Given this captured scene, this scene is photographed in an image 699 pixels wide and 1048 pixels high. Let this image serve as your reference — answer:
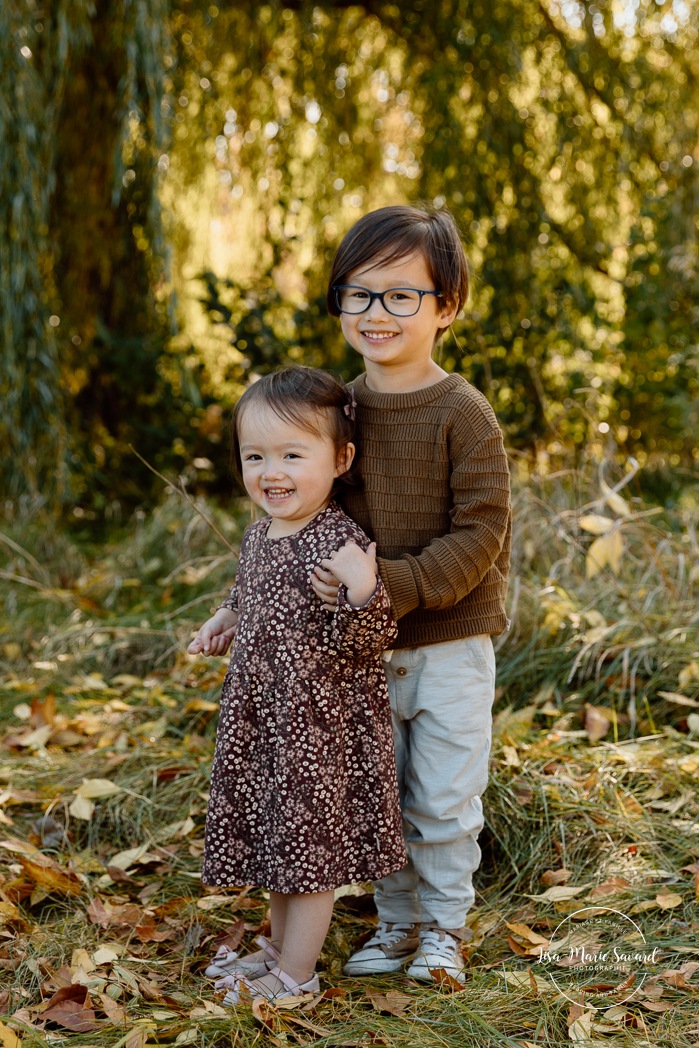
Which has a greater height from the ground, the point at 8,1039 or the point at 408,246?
the point at 408,246

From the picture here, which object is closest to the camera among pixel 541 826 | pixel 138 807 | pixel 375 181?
pixel 541 826

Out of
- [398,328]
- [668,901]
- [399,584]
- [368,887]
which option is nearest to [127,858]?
[368,887]

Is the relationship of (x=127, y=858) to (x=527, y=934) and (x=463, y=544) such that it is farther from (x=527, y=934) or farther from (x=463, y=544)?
(x=463, y=544)

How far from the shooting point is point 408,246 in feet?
6.35

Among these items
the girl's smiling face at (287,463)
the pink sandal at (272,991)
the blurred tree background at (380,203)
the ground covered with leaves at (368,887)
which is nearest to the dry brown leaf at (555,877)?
the ground covered with leaves at (368,887)

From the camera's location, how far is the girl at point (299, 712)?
1.89m

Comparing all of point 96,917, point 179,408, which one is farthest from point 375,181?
point 96,917

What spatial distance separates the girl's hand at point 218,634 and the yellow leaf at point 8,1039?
690 mm

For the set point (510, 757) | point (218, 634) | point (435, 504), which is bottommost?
point (510, 757)

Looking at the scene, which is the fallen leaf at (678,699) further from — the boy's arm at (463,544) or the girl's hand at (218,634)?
the girl's hand at (218,634)

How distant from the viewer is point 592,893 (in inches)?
87.4

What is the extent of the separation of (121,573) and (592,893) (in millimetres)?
2393

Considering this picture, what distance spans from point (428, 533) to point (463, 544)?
0.35ft

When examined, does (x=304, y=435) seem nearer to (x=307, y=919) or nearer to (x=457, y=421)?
→ (x=457, y=421)
